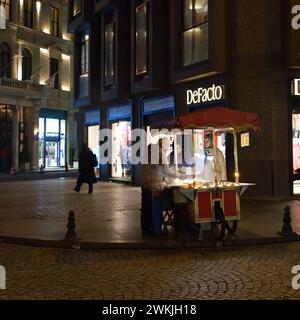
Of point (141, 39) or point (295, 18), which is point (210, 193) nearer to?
point (295, 18)

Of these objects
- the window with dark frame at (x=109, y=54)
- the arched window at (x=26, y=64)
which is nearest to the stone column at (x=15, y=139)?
the arched window at (x=26, y=64)

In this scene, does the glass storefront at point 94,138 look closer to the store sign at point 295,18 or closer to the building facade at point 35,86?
the building facade at point 35,86

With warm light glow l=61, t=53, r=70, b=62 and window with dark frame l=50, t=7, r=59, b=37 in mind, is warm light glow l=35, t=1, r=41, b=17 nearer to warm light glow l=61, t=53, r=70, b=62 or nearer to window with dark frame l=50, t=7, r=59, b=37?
window with dark frame l=50, t=7, r=59, b=37

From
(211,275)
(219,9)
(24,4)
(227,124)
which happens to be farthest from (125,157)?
(24,4)

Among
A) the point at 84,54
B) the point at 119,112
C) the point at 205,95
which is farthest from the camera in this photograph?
the point at 84,54

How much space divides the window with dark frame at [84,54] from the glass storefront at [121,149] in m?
4.59

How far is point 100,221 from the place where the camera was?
12375mm

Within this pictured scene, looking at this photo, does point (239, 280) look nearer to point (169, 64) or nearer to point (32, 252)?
point (32, 252)

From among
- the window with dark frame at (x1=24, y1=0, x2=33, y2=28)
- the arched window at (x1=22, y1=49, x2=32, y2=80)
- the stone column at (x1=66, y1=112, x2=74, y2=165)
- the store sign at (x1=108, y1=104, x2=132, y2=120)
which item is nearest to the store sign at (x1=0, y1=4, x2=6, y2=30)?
the window with dark frame at (x1=24, y1=0, x2=33, y2=28)

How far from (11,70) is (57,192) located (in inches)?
868

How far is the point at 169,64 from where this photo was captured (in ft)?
65.4

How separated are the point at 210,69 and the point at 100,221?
7175 millimetres

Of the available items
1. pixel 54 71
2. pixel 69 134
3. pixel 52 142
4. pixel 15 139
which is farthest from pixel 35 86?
pixel 69 134
